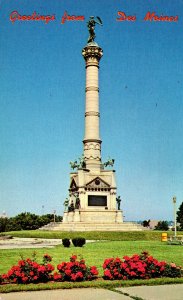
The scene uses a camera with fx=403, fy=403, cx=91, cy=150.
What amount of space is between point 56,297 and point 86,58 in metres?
56.3

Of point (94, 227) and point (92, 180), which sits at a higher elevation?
point (92, 180)

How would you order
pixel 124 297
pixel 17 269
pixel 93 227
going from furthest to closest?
pixel 93 227, pixel 17 269, pixel 124 297

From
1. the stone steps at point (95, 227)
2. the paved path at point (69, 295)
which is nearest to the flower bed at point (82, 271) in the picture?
the paved path at point (69, 295)

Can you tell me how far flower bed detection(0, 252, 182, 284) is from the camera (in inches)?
423

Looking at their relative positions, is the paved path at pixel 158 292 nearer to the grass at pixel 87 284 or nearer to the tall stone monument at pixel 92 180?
the grass at pixel 87 284

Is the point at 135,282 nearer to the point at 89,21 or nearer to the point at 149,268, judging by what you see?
the point at 149,268

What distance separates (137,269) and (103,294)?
2416 millimetres

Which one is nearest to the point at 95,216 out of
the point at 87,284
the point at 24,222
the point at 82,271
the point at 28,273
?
the point at 24,222

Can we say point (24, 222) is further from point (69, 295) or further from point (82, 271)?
point (69, 295)

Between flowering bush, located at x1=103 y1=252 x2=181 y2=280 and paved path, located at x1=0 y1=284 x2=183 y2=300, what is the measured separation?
1.29m

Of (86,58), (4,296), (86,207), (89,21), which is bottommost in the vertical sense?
(4,296)

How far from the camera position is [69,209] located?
190 ft

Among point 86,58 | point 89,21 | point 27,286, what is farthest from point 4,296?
point 89,21

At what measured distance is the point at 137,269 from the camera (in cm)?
1134
